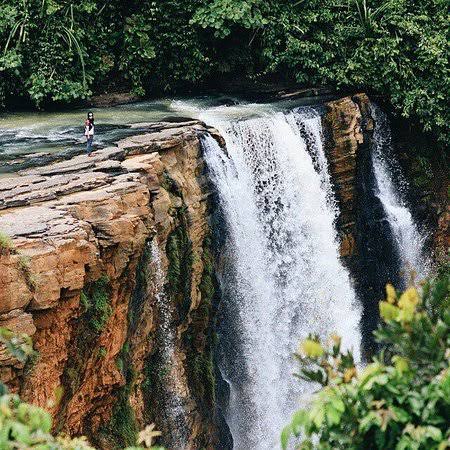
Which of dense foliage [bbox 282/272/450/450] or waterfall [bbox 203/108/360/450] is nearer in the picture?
dense foliage [bbox 282/272/450/450]

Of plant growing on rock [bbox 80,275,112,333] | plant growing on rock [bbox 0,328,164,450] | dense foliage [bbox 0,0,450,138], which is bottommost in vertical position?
plant growing on rock [bbox 80,275,112,333]

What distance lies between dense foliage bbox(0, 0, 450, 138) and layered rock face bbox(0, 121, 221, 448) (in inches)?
179

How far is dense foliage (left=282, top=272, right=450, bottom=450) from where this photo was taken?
387 centimetres

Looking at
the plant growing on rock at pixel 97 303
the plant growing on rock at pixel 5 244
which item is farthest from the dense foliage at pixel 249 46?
the plant growing on rock at pixel 5 244

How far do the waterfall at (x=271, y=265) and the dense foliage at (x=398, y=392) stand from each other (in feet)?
29.4

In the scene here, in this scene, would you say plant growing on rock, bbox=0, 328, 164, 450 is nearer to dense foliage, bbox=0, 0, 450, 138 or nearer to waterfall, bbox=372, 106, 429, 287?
dense foliage, bbox=0, 0, 450, 138

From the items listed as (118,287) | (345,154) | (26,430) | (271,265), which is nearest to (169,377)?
(118,287)

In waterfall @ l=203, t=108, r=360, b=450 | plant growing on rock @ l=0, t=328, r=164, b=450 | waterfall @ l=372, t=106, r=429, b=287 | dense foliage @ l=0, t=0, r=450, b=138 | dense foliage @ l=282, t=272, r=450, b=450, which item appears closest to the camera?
plant growing on rock @ l=0, t=328, r=164, b=450

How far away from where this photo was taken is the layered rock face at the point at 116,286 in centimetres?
834

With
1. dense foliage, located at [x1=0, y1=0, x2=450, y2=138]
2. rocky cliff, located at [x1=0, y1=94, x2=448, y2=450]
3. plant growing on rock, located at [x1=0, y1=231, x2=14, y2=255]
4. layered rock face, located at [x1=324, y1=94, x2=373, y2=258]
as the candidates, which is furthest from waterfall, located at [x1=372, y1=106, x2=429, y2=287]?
plant growing on rock, located at [x1=0, y1=231, x2=14, y2=255]

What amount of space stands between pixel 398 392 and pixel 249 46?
14.9 m

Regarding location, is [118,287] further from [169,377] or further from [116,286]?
[169,377]

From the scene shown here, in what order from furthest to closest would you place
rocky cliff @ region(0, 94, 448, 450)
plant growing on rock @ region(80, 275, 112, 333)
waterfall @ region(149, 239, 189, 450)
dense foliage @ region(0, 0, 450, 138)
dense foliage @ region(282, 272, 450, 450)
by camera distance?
1. dense foliage @ region(0, 0, 450, 138)
2. waterfall @ region(149, 239, 189, 450)
3. plant growing on rock @ region(80, 275, 112, 333)
4. rocky cliff @ region(0, 94, 448, 450)
5. dense foliage @ region(282, 272, 450, 450)

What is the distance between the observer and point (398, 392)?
157 inches
